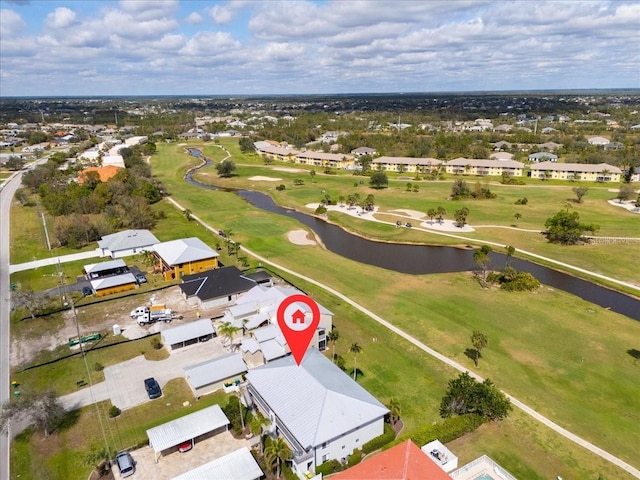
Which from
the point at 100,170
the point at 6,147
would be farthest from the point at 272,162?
the point at 6,147

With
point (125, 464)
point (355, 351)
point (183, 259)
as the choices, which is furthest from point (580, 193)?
point (125, 464)

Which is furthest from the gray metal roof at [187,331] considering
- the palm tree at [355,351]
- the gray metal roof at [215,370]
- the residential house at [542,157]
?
the residential house at [542,157]

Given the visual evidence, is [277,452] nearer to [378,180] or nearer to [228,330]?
[228,330]

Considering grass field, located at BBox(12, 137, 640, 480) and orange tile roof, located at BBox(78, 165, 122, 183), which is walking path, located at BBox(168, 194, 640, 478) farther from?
orange tile roof, located at BBox(78, 165, 122, 183)

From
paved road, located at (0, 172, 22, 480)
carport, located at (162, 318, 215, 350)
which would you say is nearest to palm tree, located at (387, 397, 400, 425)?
carport, located at (162, 318, 215, 350)

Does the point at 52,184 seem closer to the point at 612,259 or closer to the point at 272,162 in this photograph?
the point at 272,162

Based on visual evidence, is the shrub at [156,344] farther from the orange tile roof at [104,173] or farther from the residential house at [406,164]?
the residential house at [406,164]
